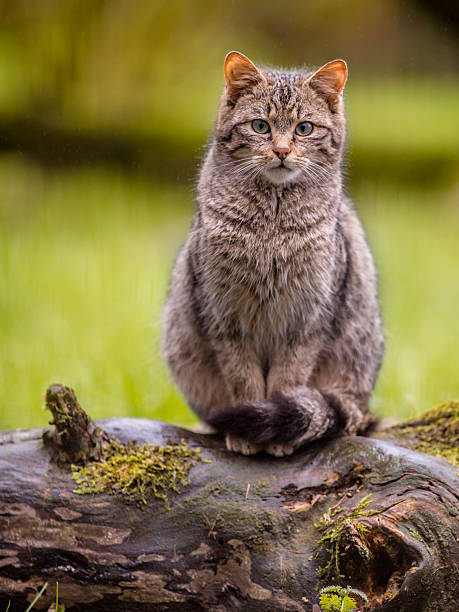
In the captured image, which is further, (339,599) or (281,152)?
(281,152)

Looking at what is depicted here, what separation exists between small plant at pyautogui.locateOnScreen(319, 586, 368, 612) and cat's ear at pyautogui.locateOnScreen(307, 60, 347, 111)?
4.95 feet

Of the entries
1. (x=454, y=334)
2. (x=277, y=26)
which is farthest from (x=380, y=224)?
(x=277, y=26)

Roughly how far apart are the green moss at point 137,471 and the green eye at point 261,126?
1.01 m

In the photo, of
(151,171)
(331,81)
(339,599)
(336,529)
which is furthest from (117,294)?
(339,599)

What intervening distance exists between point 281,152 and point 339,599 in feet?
4.14

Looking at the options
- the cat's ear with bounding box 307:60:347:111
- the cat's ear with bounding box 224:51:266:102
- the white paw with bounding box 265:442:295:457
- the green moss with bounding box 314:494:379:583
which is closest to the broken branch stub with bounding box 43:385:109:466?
the white paw with bounding box 265:442:295:457

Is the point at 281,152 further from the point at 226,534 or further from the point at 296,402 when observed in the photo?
the point at 226,534

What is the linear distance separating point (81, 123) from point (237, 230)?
2.63 m

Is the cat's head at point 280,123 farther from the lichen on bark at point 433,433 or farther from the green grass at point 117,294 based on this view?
the lichen on bark at point 433,433

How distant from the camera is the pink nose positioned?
2.15m

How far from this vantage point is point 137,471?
6.17 feet

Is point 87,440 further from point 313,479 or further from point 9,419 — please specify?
point 9,419

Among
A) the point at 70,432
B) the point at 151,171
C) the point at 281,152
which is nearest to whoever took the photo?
the point at 70,432

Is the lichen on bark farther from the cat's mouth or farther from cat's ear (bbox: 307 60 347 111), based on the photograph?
cat's ear (bbox: 307 60 347 111)
